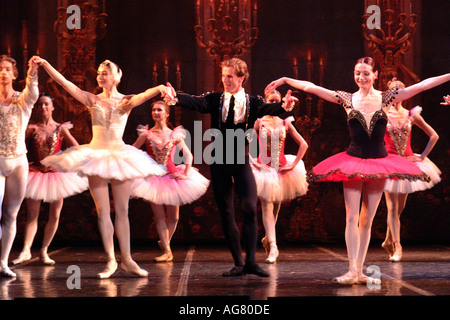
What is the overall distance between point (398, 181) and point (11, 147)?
342cm

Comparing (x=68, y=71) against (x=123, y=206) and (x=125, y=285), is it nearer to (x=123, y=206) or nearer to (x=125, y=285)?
(x=123, y=206)

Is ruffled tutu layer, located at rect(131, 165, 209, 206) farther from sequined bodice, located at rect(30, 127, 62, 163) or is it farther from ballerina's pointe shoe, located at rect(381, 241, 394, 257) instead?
ballerina's pointe shoe, located at rect(381, 241, 394, 257)

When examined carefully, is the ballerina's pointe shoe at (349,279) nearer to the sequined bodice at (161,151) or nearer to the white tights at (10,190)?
the white tights at (10,190)

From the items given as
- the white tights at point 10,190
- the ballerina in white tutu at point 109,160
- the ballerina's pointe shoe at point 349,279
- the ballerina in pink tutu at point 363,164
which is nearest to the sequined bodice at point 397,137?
the ballerina in pink tutu at point 363,164

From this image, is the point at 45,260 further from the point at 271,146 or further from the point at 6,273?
the point at 271,146

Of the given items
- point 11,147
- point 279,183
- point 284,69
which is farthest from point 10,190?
point 284,69

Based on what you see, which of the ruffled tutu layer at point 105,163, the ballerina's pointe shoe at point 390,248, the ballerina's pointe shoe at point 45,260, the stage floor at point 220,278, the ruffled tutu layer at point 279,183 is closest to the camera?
the stage floor at point 220,278

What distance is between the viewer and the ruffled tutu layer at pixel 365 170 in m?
4.36

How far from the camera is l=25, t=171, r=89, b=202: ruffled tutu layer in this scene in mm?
6023

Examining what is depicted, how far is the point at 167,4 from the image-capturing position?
8.43 meters

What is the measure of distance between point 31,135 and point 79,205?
205cm

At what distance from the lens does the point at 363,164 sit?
4.45 meters

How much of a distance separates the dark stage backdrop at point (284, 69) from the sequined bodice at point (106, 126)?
3.37m
